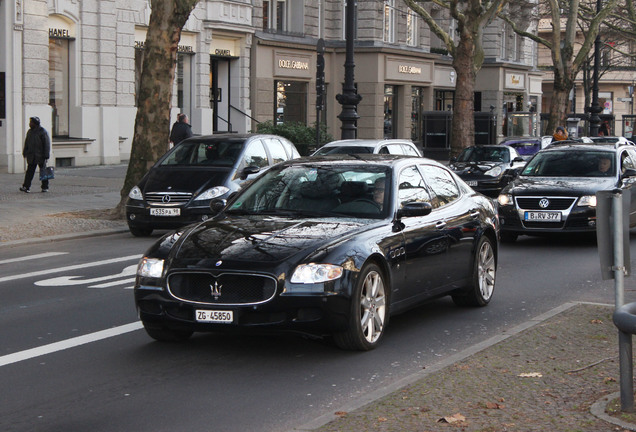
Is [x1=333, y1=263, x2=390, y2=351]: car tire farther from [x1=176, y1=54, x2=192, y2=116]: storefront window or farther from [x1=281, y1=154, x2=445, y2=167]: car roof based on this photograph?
[x1=176, y1=54, x2=192, y2=116]: storefront window

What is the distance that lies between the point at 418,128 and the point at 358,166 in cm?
4313

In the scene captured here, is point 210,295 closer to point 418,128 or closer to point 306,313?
point 306,313

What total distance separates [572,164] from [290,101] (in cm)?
2732

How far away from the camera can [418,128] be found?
52031mm

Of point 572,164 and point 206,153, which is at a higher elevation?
point 206,153

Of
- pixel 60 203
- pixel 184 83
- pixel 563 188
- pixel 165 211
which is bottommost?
pixel 60 203

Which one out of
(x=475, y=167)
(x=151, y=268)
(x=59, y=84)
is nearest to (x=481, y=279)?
(x=151, y=268)

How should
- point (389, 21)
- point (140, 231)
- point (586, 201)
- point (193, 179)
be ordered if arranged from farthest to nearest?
1. point (389, 21)
2. point (140, 231)
3. point (193, 179)
4. point (586, 201)

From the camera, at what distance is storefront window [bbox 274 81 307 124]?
43031mm

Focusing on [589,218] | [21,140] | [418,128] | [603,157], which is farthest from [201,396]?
[418,128]

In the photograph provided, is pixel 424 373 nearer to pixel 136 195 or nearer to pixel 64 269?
pixel 64 269

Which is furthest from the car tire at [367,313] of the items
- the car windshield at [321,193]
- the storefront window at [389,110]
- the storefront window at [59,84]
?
the storefront window at [389,110]

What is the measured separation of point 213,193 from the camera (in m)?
16.7

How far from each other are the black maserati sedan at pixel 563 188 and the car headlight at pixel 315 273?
29.1ft
